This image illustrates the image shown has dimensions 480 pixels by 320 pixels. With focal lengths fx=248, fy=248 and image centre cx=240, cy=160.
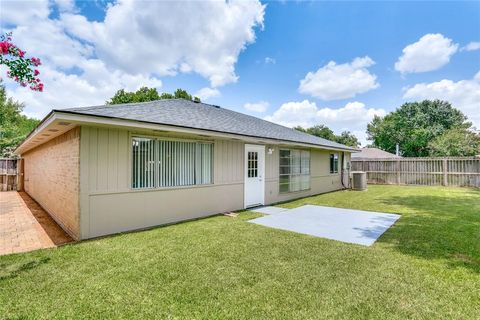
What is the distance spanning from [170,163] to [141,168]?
2.79 feet

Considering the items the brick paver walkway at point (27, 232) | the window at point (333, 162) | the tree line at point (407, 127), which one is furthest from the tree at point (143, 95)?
the brick paver walkway at point (27, 232)

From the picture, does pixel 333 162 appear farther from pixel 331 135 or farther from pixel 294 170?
pixel 331 135

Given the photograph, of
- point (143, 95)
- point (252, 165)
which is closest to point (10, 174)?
point (143, 95)

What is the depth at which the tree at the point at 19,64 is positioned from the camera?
3.37 m

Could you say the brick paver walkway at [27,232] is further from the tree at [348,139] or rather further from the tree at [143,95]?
the tree at [348,139]

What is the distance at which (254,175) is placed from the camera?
959cm

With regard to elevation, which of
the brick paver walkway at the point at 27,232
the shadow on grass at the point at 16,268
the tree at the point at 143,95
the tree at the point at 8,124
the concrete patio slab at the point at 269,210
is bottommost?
the brick paver walkway at the point at 27,232

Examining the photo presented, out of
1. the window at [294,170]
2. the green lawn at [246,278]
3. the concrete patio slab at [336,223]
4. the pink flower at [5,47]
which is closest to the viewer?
the green lawn at [246,278]

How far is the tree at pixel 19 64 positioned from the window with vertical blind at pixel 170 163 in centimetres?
255

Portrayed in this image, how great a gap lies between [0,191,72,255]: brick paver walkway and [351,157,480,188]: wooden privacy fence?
64.9ft

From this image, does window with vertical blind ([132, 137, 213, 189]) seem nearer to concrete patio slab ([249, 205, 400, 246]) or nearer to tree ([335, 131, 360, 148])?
concrete patio slab ([249, 205, 400, 246])

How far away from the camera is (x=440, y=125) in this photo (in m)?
35.2

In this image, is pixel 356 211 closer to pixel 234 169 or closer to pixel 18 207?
pixel 234 169

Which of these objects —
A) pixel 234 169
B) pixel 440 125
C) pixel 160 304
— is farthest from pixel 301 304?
pixel 440 125
